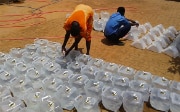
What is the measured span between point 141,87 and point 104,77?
27.0 inches

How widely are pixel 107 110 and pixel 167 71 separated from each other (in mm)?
2048

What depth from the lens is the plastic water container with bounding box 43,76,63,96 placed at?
4.21 metres

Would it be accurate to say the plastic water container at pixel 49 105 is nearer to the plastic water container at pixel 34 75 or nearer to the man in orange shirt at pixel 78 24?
the plastic water container at pixel 34 75

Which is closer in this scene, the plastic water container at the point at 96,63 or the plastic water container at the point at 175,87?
the plastic water container at the point at 175,87

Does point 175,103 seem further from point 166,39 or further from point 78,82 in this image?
point 166,39

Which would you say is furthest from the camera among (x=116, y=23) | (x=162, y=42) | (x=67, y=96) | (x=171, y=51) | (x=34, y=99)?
(x=116, y=23)

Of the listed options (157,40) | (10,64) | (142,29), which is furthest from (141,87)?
(142,29)

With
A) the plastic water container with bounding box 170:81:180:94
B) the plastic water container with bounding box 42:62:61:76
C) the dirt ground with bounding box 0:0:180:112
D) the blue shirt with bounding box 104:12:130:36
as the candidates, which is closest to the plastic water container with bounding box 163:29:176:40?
the dirt ground with bounding box 0:0:180:112

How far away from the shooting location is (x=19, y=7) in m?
10.2

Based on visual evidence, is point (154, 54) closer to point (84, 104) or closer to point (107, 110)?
point (107, 110)

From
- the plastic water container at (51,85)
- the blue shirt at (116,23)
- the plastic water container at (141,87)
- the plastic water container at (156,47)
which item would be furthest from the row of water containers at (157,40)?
the plastic water container at (51,85)

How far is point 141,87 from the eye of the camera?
4348 millimetres

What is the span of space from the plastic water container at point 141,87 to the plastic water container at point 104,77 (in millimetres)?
393

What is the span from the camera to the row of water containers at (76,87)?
12.9ft
